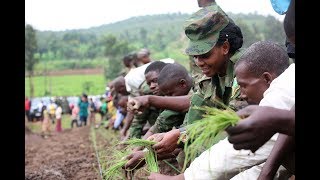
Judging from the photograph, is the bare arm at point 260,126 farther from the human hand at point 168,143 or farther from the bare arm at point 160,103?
the bare arm at point 160,103

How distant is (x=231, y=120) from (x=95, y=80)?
8784 cm

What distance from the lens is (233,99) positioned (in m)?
4.39

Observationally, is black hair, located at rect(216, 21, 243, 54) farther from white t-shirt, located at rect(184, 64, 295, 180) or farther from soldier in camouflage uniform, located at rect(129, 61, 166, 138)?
soldier in camouflage uniform, located at rect(129, 61, 166, 138)

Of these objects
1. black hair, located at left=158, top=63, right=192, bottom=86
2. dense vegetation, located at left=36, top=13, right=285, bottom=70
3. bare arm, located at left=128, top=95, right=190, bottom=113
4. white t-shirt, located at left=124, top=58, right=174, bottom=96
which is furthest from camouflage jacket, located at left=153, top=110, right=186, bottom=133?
dense vegetation, located at left=36, top=13, right=285, bottom=70

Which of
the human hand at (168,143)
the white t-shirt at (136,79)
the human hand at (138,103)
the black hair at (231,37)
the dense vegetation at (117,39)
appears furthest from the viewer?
the dense vegetation at (117,39)

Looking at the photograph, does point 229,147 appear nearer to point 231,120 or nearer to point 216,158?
point 216,158

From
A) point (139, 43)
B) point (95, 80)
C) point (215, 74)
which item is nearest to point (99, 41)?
point (139, 43)

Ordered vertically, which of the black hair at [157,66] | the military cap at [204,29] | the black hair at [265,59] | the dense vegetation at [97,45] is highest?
the military cap at [204,29]

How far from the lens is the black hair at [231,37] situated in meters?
4.50

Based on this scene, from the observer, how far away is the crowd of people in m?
2.62

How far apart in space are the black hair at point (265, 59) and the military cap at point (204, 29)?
593 millimetres

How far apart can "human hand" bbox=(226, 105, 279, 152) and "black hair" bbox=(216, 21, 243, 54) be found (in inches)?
76.7

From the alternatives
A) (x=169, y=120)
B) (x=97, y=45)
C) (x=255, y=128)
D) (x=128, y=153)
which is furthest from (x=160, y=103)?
(x=97, y=45)

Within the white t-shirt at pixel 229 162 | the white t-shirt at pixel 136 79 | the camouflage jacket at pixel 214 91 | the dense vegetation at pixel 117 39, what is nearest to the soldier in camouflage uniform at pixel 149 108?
the white t-shirt at pixel 136 79
